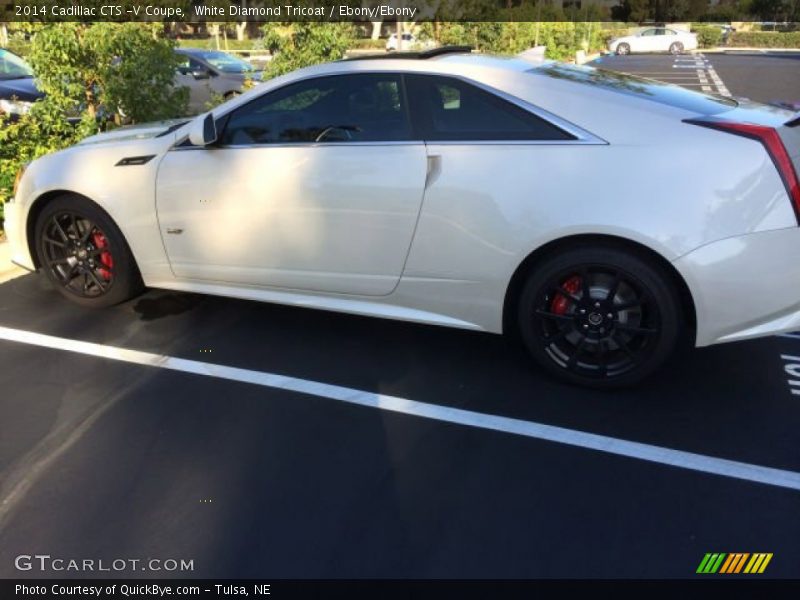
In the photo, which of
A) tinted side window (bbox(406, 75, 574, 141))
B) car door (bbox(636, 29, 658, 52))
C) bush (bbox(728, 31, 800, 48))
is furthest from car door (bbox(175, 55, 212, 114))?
bush (bbox(728, 31, 800, 48))

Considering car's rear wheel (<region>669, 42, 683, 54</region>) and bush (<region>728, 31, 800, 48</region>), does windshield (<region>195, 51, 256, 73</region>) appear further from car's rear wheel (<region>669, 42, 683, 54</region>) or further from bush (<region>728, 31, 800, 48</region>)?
bush (<region>728, 31, 800, 48</region>)

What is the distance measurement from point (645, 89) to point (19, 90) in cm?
821

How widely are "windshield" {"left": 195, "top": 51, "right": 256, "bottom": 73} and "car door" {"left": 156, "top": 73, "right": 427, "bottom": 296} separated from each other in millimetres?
10035

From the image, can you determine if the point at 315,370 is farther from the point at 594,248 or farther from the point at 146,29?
the point at 146,29

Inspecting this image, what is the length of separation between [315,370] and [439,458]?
3.34 ft

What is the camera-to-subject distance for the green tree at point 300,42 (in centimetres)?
807

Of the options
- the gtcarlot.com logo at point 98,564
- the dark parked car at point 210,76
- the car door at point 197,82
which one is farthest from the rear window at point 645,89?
the car door at point 197,82

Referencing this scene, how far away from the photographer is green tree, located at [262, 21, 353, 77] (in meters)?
8.07

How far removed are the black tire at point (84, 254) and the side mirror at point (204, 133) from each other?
82 cm

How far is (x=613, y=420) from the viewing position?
3.19 metres

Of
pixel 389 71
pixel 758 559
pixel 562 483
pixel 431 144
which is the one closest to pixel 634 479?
pixel 562 483

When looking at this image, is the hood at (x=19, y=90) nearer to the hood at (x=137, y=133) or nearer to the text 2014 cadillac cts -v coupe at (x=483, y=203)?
the hood at (x=137, y=133)

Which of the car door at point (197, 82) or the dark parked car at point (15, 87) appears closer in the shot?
the dark parked car at point (15, 87)

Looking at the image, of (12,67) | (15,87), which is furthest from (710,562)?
(12,67)
